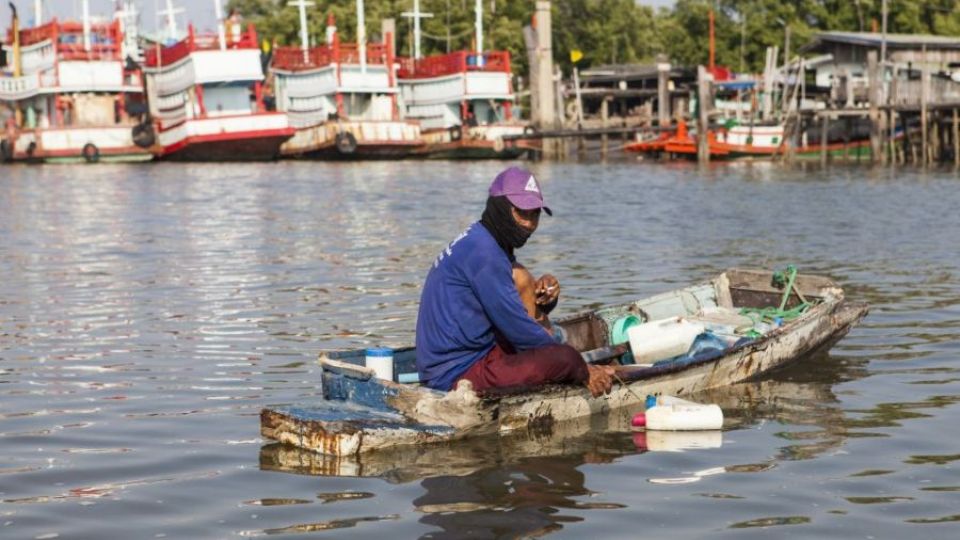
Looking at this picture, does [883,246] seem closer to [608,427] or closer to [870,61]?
[608,427]

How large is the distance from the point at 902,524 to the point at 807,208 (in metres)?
21.6

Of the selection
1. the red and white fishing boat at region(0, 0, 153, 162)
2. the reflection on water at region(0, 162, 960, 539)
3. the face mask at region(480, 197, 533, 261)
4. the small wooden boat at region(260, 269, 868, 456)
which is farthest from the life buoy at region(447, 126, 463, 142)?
the face mask at region(480, 197, 533, 261)

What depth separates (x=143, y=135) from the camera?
52.7m

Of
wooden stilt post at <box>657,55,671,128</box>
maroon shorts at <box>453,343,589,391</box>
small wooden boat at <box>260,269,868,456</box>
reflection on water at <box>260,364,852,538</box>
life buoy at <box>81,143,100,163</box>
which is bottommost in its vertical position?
reflection on water at <box>260,364,852,538</box>

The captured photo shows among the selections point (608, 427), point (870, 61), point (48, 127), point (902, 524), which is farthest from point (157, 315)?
point (48, 127)

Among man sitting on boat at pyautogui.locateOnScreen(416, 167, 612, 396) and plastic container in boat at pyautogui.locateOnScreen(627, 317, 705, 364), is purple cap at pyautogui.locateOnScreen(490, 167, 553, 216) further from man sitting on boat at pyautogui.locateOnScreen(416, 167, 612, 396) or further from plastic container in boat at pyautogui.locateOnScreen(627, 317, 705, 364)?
plastic container in boat at pyautogui.locateOnScreen(627, 317, 705, 364)

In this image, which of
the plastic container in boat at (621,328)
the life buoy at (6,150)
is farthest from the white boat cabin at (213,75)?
the plastic container in boat at (621,328)

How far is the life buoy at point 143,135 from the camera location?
5256 centimetres

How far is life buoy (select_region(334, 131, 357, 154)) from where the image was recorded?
51.0 metres

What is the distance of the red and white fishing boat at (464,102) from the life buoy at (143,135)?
9858 millimetres

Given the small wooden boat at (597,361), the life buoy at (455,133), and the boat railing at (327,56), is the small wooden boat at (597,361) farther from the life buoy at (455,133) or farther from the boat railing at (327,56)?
the boat railing at (327,56)

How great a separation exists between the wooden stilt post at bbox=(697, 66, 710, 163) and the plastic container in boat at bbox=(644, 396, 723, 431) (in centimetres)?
3907

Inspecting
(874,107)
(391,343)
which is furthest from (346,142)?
(391,343)

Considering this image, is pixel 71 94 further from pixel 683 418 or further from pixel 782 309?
pixel 683 418
